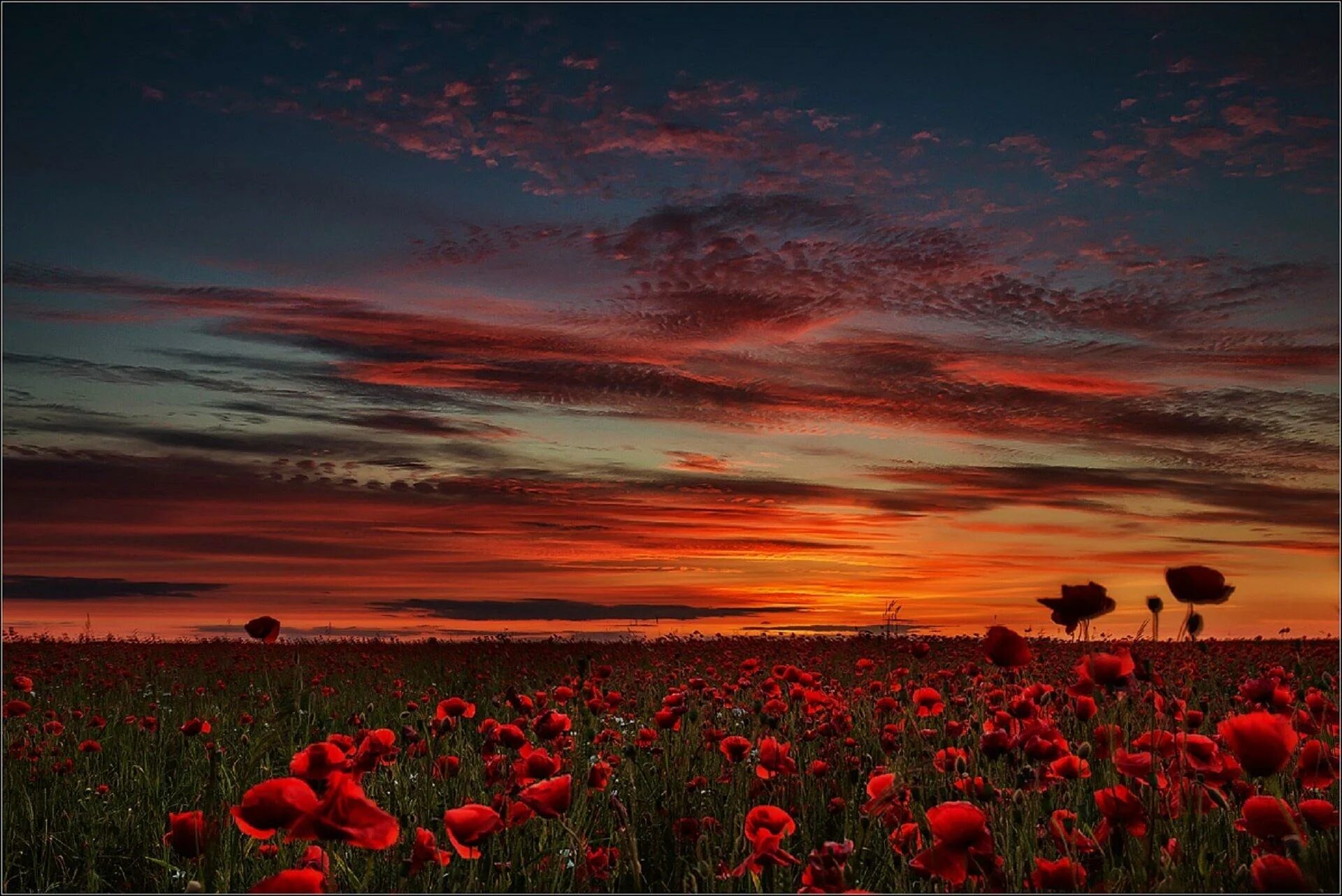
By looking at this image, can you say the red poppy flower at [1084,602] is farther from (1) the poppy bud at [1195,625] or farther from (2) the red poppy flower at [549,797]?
(2) the red poppy flower at [549,797]

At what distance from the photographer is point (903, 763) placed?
17.0 feet

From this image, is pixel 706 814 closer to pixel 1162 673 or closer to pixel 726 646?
pixel 1162 673

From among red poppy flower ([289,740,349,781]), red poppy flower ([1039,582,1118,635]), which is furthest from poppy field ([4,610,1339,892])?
red poppy flower ([1039,582,1118,635])

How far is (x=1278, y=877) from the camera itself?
2.56m

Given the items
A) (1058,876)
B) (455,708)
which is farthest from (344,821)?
(455,708)

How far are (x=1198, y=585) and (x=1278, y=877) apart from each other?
31.4 inches

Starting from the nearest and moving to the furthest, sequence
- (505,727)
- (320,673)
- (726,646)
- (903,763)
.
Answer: (505,727) → (903,763) → (320,673) → (726,646)

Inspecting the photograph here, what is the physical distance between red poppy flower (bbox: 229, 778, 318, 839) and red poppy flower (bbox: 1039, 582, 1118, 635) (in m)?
2.14

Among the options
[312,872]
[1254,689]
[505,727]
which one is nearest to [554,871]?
[505,727]

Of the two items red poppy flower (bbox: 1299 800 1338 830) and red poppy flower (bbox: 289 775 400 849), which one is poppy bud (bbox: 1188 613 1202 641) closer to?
red poppy flower (bbox: 1299 800 1338 830)

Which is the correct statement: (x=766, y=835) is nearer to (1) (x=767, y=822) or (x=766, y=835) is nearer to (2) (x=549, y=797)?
(1) (x=767, y=822)

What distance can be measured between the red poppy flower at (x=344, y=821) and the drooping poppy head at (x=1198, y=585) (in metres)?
Result: 2.28

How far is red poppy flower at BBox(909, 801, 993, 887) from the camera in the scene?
2.49 m

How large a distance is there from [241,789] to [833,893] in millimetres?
3455
